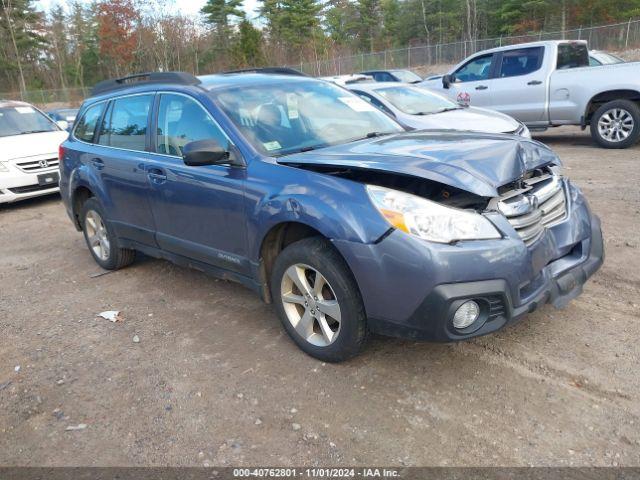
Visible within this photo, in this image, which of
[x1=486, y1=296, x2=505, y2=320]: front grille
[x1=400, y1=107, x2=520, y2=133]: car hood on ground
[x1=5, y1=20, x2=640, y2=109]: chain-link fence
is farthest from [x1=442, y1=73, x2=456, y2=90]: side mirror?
[x1=5, y1=20, x2=640, y2=109]: chain-link fence

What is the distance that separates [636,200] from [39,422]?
243 inches

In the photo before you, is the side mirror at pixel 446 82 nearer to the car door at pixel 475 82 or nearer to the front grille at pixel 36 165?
the car door at pixel 475 82

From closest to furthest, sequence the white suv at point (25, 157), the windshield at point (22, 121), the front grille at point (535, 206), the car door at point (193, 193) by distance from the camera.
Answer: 1. the front grille at point (535, 206)
2. the car door at point (193, 193)
3. the white suv at point (25, 157)
4. the windshield at point (22, 121)

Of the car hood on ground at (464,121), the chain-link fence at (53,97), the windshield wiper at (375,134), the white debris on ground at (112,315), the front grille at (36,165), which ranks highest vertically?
the chain-link fence at (53,97)

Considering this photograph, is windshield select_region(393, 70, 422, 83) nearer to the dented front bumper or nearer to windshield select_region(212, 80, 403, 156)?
windshield select_region(212, 80, 403, 156)

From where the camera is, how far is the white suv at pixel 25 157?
8.48 metres

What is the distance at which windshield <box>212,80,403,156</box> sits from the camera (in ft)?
11.9

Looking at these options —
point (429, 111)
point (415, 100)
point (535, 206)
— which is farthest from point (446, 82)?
point (535, 206)

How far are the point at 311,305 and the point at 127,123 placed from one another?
2.60m

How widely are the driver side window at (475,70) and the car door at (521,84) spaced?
229mm

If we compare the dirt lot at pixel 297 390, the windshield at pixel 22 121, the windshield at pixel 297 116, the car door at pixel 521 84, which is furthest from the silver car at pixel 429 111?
the windshield at pixel 22 121

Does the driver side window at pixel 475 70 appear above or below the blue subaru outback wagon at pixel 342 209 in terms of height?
above

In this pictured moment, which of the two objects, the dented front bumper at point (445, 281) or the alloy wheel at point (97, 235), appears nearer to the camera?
the dented front bumper at point (445, 281)

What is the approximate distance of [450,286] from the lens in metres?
2.61
